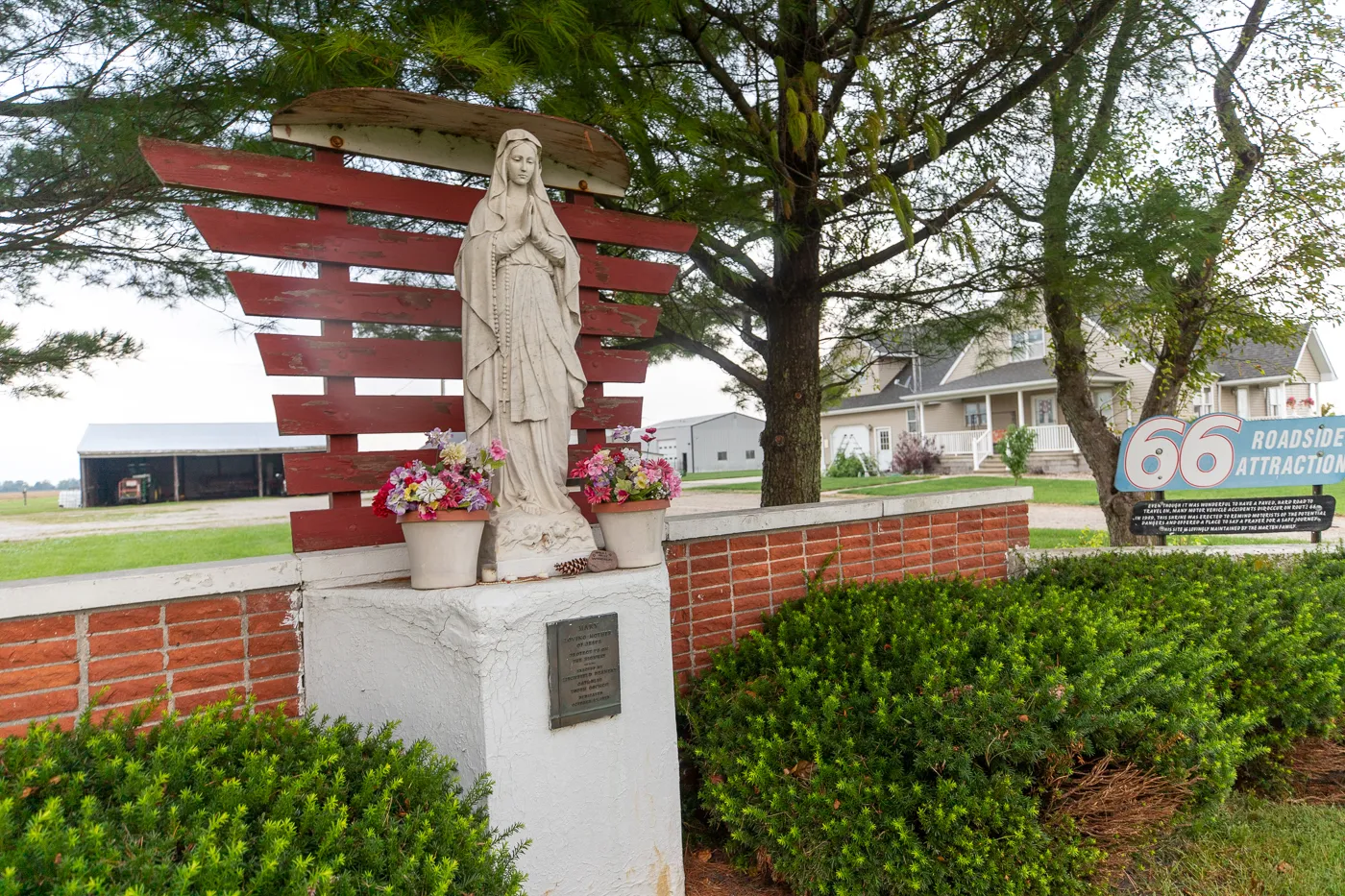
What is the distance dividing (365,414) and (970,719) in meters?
2.80

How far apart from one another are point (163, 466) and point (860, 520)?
1015 inches

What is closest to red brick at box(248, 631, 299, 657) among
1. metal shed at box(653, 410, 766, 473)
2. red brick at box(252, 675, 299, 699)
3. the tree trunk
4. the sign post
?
red brick at box(252, 675, 299, 699)

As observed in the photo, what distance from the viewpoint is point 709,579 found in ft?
13.8

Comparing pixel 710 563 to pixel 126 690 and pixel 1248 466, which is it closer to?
pixel 126 690

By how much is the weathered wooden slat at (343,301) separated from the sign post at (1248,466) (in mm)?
5332

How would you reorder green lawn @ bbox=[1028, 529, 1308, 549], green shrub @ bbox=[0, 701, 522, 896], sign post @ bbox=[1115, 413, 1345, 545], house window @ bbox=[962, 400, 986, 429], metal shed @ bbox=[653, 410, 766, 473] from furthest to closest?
metal shed @ bbox=[653, 410, 766, 473] < house window @ bbox=[962, 400, 986, 429] < green lawn @ bbox=[1028, 529, 1308, 549] < sign post @ bbox=[1115, 413, 1345, 545] < green shrub @ bbox=[0, 701, 522, 896]

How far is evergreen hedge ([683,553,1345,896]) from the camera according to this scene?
2846 millimetres

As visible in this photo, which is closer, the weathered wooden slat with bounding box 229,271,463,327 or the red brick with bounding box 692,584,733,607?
the weathered wooden slat with bounding box 229,271,463,327

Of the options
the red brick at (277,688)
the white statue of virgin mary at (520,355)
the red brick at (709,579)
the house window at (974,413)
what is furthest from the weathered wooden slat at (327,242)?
the house window at (974,413)

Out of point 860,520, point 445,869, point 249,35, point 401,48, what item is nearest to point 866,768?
point 445,869

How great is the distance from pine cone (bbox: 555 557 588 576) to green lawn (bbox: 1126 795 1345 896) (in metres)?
2.50

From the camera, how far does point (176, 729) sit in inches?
96.5

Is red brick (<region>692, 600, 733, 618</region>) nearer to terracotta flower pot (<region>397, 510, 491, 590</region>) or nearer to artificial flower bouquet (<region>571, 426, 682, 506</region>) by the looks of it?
artificial flower bouquet (<region>571, 426, 682, 506</region>)

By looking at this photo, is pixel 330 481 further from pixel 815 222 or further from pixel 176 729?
pixel 815 222
